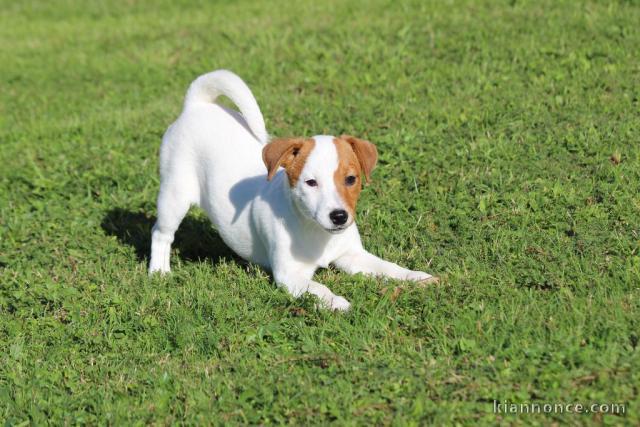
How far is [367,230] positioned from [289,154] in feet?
4.53

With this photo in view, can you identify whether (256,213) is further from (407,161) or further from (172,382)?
(407,161)

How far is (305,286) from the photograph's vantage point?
5.95m

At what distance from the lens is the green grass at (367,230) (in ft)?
15.9

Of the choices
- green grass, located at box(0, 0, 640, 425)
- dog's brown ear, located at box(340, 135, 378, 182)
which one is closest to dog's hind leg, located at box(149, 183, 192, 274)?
green grass, located at box(0, 0, 640, 425)

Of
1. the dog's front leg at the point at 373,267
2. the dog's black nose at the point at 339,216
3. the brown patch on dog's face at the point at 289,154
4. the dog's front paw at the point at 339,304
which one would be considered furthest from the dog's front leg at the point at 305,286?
the brown patch on dog's face at the point at 289,154

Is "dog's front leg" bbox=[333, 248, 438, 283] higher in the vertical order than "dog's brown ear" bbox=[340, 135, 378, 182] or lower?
lower

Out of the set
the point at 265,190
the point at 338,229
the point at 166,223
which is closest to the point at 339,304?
the point at 338,229

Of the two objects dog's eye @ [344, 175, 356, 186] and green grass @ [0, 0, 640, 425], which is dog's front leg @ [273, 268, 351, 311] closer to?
green grass @ [0, 0, 640, 425]

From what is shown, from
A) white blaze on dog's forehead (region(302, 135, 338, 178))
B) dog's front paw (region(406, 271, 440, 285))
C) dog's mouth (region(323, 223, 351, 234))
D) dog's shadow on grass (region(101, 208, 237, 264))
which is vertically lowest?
dog's shadow on grass (region(101, 208, 237, 264))

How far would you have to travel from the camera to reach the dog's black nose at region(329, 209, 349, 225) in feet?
18.2

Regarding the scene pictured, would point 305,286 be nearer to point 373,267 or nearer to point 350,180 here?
point 373,267

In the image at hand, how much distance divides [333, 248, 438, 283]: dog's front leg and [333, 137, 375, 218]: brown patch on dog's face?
0.59 m

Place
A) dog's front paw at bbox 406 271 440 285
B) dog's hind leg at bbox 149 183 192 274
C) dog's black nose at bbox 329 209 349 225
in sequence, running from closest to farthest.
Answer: dog's black nose at bbox 329 209 349 225, dog's front paw at bbox 406 271 440 285, dog's hind leg at bbox 149 183 192 274

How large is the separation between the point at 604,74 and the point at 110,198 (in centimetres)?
510
